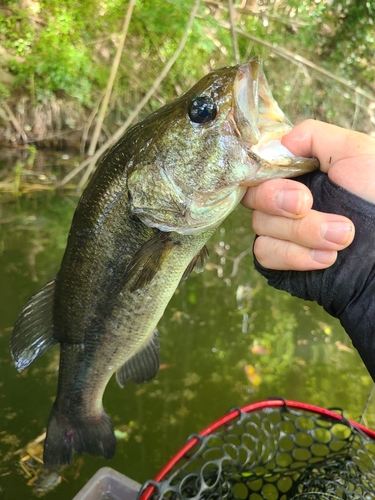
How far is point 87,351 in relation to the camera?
157 centimetres

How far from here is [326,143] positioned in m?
1.15

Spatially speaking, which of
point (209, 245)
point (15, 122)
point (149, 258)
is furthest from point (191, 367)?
point (15, 122)

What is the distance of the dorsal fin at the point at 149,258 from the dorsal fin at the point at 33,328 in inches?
16.3

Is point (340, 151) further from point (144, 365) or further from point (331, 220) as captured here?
point (144, 365)

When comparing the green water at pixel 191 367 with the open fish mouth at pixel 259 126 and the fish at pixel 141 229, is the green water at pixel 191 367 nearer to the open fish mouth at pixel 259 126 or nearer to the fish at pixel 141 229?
the fish at pixel 141 229

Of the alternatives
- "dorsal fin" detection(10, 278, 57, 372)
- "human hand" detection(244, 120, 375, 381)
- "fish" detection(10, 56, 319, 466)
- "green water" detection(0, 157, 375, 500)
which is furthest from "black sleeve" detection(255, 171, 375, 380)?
"green water" detection(0, 157, 375, 500)

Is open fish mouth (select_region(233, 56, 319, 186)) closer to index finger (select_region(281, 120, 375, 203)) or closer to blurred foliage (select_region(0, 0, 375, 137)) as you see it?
index finger (select_region(281, 120, 375, 203))

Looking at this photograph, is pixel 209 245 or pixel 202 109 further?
pixel 209 245

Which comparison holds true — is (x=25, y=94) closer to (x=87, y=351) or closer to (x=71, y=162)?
(x=71, y=162)

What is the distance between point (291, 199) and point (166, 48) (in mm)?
7713

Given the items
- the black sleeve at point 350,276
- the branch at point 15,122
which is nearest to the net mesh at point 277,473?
the black sleeve at point 350,276

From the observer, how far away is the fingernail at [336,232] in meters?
1.10

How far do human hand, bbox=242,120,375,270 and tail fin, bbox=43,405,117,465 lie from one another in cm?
112

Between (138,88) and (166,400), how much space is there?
22.2 ft
